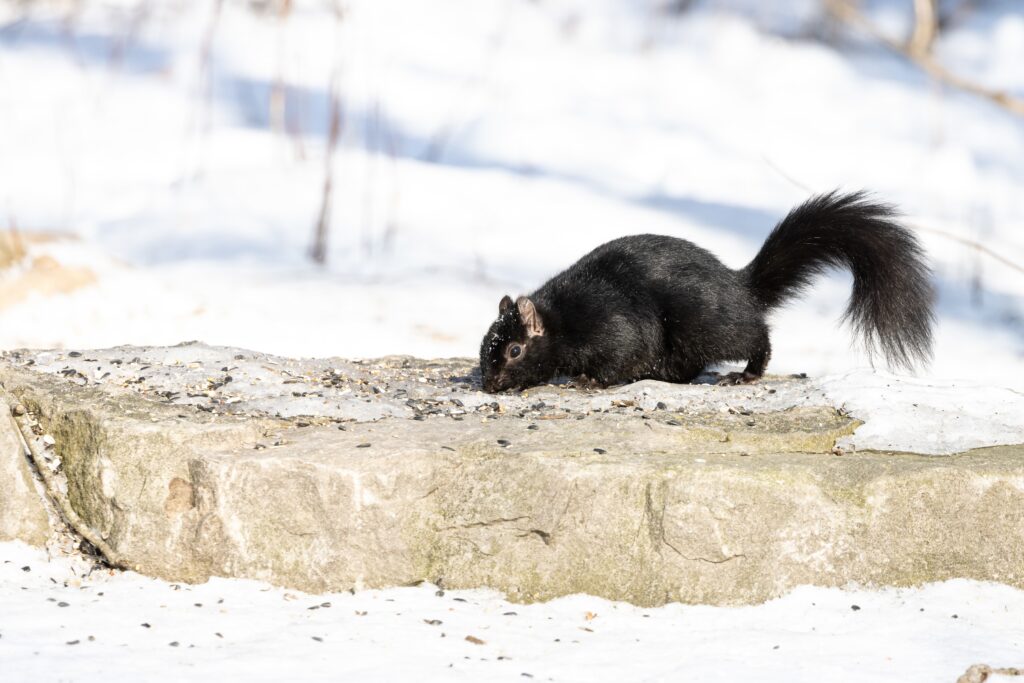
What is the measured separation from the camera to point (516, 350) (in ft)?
16.5

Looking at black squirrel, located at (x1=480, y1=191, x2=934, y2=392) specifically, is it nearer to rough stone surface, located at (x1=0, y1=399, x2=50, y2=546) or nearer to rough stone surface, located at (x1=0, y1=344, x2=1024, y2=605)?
rough stone surface, located at (x1=0, y1=344, x2=1024, y2=605)

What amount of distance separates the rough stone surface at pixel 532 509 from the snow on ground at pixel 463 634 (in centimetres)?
7

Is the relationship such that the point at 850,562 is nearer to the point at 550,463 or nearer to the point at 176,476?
the point at 550,463

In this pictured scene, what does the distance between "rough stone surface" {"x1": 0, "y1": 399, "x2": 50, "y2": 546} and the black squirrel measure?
1831mm

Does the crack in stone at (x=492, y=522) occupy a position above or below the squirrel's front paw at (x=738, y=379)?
below

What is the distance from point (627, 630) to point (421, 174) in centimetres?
651

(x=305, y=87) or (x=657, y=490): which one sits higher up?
(x=305, y=87)

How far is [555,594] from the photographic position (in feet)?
11.8

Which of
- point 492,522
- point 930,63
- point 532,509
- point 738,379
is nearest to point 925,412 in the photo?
point 738,379

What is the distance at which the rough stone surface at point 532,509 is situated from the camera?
3.55 m

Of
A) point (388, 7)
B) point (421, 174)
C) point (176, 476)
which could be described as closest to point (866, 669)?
point (176, 476)

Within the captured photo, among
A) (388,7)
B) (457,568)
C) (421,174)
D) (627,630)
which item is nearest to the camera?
(627,630)

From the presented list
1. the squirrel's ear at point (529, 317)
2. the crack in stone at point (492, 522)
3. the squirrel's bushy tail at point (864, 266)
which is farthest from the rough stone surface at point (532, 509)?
the squirrel's ear at point (529, 317)

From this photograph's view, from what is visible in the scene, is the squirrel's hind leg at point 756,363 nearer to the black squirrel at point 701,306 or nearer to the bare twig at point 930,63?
the black squirrel at point 701,306
